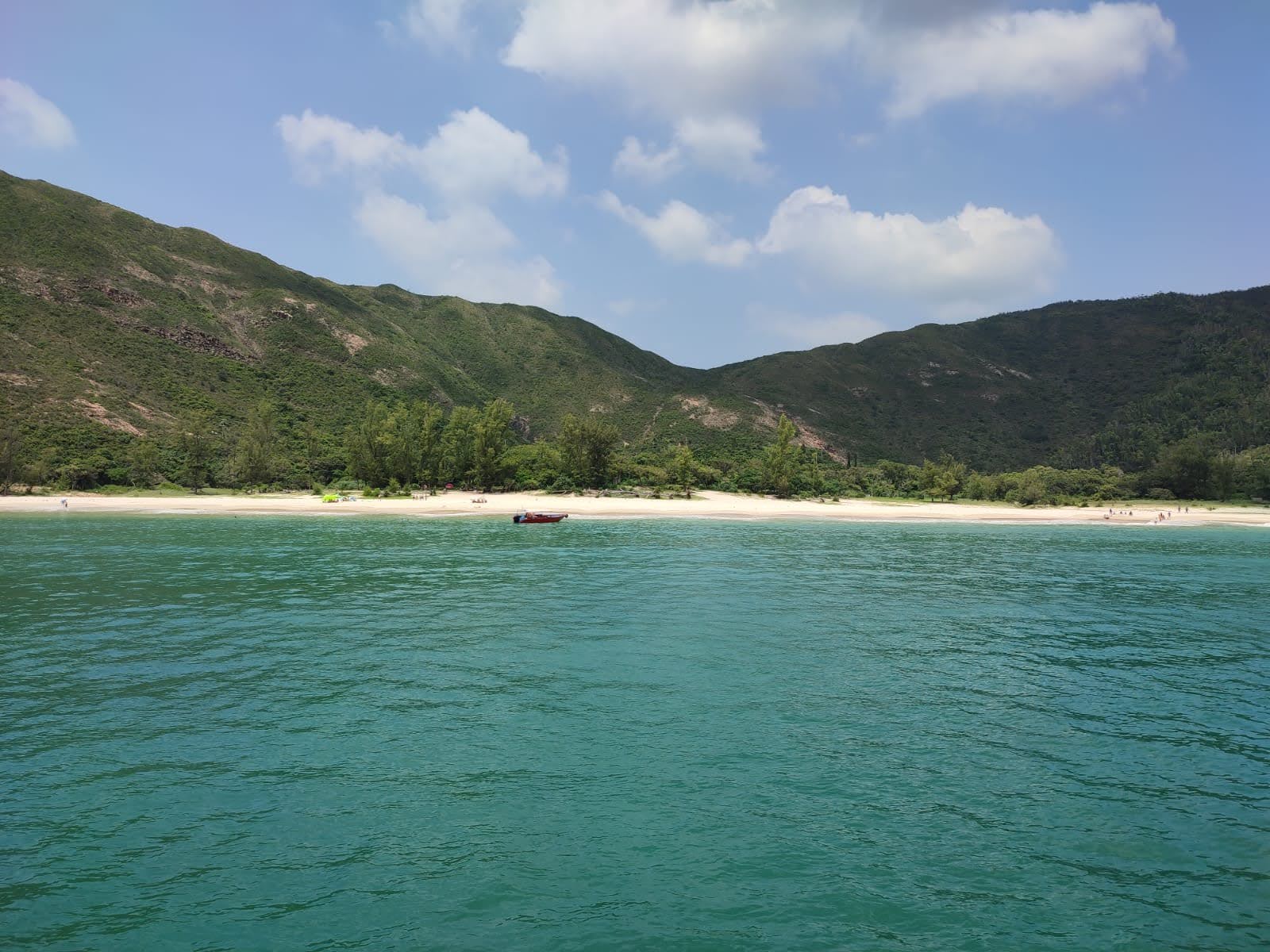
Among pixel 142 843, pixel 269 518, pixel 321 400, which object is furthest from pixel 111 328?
pixel 142 843

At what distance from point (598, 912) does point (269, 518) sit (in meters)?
75.4

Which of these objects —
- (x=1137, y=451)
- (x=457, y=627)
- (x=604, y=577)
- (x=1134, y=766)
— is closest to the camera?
(x=1134, y=766)

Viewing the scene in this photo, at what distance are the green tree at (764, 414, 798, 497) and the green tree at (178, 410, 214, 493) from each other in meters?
80.6

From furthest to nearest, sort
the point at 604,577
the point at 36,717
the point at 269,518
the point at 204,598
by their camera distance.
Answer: the point at 269,518, the point at 604,577, the point at 204,598, the point at 36,717

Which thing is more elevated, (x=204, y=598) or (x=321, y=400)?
(x=321, y=400)

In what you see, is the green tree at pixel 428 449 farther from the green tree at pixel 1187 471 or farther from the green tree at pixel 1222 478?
the green tree at pixel 1222 478

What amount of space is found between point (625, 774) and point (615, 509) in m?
76.6

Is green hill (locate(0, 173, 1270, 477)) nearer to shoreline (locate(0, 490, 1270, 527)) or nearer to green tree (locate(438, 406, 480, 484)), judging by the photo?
shoreline (locate(0, 490, 1270, 527))

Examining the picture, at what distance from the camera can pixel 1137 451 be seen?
153 m

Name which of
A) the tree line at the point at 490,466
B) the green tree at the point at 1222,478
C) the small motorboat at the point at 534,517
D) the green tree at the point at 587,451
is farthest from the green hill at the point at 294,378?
the small motorboat at the point at 534,517

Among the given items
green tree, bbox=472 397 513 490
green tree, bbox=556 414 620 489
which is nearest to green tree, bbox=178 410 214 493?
green tree, bbox=472 397 513 490

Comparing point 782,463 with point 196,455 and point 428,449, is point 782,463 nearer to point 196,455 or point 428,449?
point 428,449

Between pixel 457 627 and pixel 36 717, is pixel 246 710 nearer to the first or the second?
pixel 36 717

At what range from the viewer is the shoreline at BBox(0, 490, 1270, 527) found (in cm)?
8000
